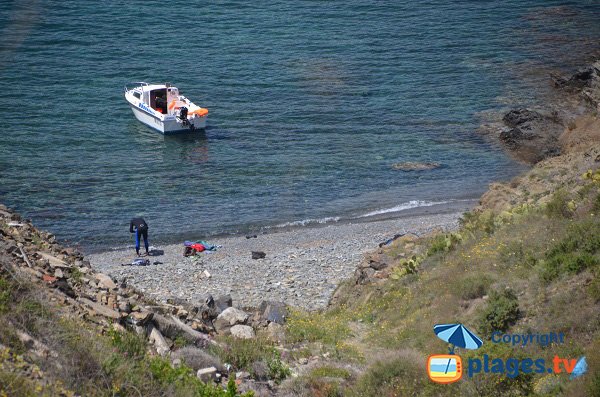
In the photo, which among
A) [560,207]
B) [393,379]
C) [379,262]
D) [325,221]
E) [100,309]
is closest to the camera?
[393,379]

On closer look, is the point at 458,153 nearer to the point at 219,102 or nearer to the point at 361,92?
the point at 361,92

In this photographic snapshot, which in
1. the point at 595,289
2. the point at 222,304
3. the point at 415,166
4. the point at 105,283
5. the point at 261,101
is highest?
the point at 595,289

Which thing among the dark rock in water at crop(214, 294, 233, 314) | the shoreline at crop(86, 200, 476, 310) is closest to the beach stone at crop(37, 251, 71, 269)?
the dark rock in water at crop(214, 294, 233, 314)

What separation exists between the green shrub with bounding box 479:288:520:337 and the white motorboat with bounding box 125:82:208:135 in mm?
29764

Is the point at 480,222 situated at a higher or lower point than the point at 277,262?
higher

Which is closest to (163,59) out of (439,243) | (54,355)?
(439,243)

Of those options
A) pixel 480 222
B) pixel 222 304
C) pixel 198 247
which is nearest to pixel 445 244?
pixel 480 222

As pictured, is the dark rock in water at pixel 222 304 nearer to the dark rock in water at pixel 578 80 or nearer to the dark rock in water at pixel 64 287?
the dark rock in water at pixel 64 287

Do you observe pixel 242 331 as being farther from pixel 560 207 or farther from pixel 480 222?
pixel 480 222

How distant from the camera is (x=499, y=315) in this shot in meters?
14.2

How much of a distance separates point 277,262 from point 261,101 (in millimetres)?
22027

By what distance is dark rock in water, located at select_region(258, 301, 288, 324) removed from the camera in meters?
17.8

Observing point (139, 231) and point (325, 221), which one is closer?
point (139, 231)

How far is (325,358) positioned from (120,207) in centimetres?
2136
